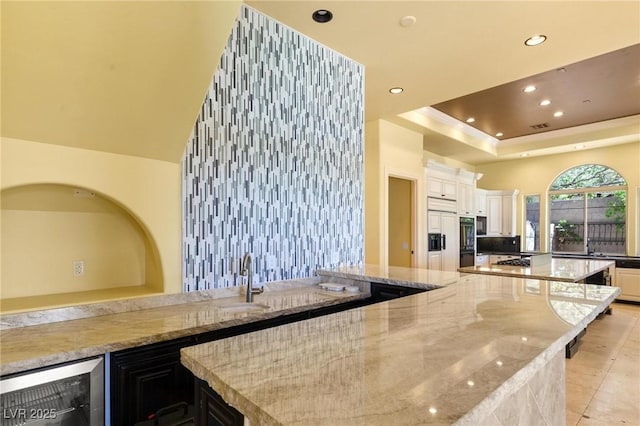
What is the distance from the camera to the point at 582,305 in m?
1.58

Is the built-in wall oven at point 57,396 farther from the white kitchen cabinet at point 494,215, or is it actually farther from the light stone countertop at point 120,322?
the white kitchen cabinet at point 494,215

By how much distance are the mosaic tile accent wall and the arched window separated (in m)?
6.19

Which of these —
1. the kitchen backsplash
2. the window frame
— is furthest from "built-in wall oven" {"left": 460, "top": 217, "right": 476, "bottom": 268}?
the window frame

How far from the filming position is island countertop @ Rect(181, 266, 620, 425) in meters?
0.75

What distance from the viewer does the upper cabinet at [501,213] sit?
7793mm

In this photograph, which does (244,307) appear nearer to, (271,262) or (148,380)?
(271,262)

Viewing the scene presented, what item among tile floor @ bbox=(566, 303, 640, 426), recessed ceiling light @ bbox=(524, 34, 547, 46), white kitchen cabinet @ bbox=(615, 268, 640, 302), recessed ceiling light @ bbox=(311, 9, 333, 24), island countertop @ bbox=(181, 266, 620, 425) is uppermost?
recessed ceiling light @ bbox=(311, 9, 333, 24)

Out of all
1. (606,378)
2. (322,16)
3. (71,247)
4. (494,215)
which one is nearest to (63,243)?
(71,247)

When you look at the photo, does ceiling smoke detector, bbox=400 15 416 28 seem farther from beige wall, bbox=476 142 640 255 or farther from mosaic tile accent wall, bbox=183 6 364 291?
beige wall, bbox=476 142 640 255

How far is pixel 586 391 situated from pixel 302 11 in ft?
12.7

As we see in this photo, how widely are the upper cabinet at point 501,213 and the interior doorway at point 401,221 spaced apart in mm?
3174

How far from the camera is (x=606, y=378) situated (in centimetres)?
314

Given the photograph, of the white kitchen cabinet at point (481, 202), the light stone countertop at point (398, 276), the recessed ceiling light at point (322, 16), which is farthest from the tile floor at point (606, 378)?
the recessed ceiling light at point (322, 16)

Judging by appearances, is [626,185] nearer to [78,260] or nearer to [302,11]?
[302,11]
